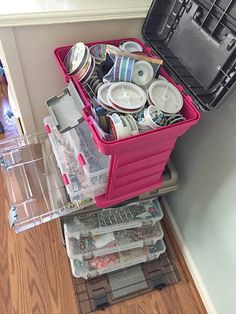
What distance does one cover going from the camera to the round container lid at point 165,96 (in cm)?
69

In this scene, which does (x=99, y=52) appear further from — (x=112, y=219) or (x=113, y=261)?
(x=113, y=261)

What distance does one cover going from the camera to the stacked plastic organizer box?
39.2 inches

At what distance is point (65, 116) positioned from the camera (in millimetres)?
729

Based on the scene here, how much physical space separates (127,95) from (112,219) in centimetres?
50

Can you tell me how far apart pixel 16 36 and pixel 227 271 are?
92 cm

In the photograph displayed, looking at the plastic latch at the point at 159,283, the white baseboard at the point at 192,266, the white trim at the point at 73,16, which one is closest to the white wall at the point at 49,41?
the white trim at the point at 73,16

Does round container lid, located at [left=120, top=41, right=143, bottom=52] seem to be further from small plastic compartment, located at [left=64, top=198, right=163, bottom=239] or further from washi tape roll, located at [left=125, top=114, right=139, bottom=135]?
small plastic compartment, located at [left=64, top=198, right=163, bottom=239]

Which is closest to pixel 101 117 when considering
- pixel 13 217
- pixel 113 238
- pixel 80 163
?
pixel 80 163

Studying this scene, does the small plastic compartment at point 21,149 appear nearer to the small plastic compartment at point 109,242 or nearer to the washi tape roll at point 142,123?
the small plastic compartment at point 109,242

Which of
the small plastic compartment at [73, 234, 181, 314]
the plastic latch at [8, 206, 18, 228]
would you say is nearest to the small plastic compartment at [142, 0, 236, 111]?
the plastic latch at [8, 206, 18, 228]

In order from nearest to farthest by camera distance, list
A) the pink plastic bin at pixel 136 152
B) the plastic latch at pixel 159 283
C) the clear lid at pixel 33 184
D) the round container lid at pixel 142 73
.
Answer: the pink plastic bin at pixel 136 152 → the round container lid at pixel 142 73 → the clear lid at pixel 33 184 → the plastic latch at pixel 159 283

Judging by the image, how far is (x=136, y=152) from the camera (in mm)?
681

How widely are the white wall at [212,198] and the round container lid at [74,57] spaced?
1.30 ft

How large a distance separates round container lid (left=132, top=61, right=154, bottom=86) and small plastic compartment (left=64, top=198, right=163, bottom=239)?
0.46 metres
